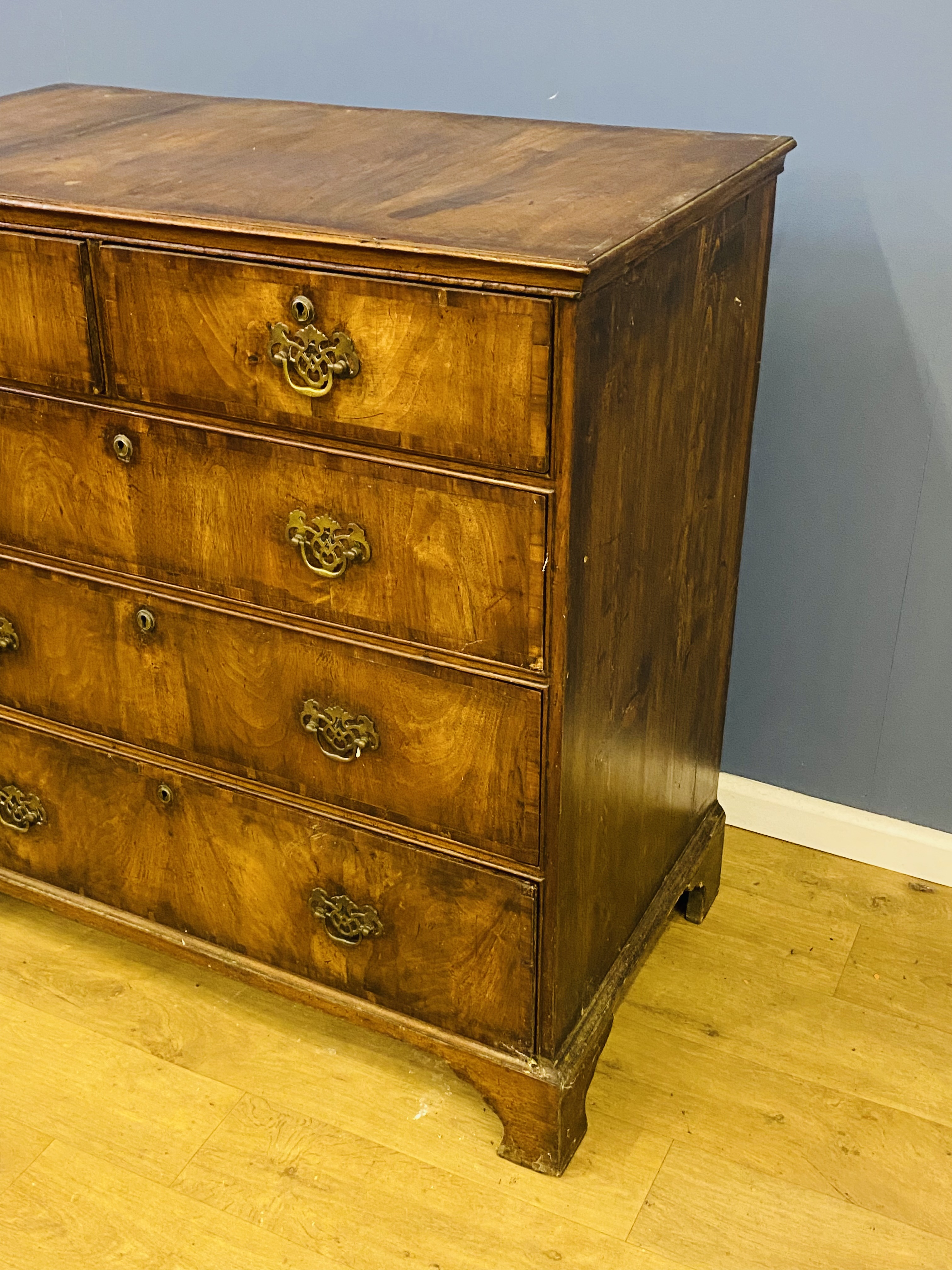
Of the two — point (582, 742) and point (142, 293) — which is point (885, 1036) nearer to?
point (582, 742)

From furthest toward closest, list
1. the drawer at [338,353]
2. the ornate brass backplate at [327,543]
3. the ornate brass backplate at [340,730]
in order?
the ornate brass backplate at [340,730]
the ornate brass backplate at [327,543]
the drawer at [338,353]

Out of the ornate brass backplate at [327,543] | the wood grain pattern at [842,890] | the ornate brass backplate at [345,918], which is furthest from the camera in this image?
the wood grain pattern at [842,890]

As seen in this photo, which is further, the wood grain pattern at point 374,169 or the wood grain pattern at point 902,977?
the wood grain pattern at point 902,977

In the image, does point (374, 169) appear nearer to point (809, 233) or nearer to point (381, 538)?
point (381, 538)

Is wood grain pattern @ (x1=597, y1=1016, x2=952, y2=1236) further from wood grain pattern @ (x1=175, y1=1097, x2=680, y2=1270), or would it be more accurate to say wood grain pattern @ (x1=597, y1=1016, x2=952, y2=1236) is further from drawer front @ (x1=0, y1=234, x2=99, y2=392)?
drawer front @ (x1=0, y1=234, x2=99, y2=392)

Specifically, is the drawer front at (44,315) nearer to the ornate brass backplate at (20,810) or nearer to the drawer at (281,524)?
the drawer at (281,524)

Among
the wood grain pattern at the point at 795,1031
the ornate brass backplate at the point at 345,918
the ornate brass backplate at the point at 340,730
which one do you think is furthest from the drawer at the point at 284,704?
the wood grain pattern at the point at 795,1031

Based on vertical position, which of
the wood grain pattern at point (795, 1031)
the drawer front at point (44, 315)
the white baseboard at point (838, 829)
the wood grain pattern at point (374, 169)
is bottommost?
the wood grain pattern at point (795, 1031)

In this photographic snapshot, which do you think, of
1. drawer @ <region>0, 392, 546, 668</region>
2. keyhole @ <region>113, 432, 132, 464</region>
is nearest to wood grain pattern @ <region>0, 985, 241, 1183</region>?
drawer @ <region>0, 392, 546, 668</region>

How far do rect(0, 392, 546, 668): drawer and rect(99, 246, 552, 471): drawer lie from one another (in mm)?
38

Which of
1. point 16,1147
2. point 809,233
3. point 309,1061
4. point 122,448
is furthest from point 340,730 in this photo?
point 809,233

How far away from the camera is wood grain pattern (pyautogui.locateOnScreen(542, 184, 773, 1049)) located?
1.23 meters

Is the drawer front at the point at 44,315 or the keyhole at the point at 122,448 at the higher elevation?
the drawer front at the point at 44,315

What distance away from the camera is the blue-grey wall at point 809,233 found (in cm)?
162
